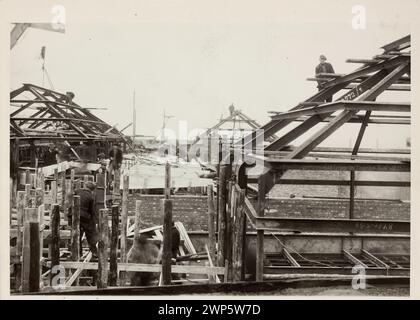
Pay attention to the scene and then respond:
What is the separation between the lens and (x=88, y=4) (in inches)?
182

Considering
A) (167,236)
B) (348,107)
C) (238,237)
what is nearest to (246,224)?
(238,237)

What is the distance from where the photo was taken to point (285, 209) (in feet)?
45.3

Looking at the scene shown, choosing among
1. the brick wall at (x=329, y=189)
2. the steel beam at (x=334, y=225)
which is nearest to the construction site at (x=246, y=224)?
the steel beam at (x=334, y=225)

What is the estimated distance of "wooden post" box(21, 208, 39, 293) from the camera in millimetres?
4496

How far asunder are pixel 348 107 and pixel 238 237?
2.10m

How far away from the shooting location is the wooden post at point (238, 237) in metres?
5.04

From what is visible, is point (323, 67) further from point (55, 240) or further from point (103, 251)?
point (55, 240)

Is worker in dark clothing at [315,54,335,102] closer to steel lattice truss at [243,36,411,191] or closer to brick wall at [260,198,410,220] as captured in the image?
steel lattice truss at [243,36,411,191]

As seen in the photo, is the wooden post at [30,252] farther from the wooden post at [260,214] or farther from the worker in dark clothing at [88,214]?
the worker in dark clothing at [88,214]

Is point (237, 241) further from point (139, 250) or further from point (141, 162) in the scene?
A: point (141, 162)

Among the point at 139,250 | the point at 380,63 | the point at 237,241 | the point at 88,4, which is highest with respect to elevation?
the point at 88,4
